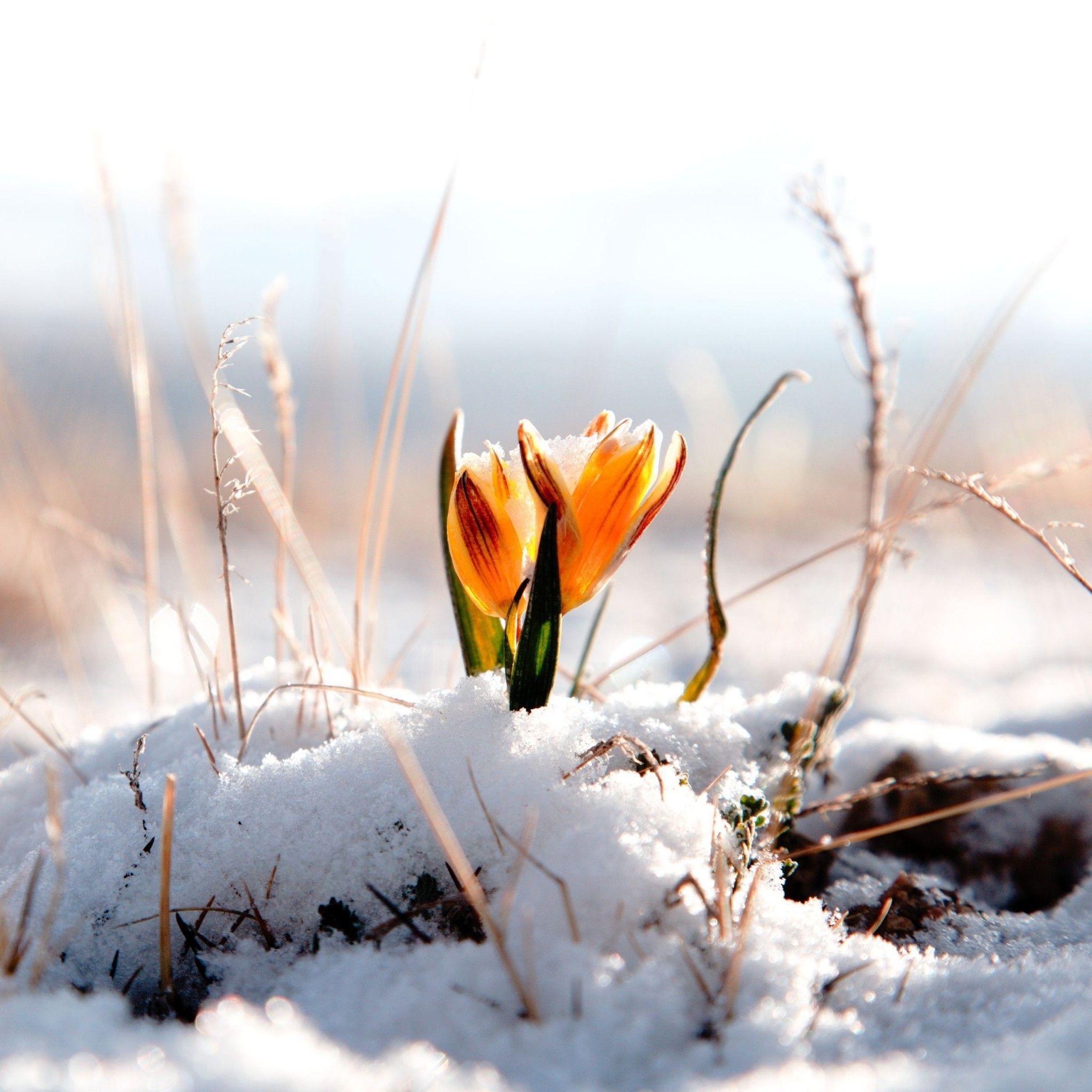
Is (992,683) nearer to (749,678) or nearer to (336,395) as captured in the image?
(749,678)

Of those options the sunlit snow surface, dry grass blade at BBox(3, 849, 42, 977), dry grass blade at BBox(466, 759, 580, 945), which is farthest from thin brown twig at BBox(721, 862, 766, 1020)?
dry grass blade at BBox(3, 849, 42, 977)

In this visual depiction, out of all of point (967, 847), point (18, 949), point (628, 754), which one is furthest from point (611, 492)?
point (967, 847)

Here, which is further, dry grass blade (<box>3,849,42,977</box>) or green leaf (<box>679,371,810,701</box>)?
green leaf (<box>679,371,810,701</box>)

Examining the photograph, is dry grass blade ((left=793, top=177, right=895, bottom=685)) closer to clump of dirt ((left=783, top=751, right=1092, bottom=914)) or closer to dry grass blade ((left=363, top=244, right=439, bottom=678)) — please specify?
clump of dirt ((left=783, top=751, right=1092, bottom=914))

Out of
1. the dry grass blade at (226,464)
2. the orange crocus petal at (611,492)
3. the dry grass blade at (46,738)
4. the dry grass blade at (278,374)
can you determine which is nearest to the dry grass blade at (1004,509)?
the orange crocus petal at (611,492)

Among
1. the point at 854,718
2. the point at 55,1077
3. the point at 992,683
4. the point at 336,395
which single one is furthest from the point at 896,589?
the point at 55,1077

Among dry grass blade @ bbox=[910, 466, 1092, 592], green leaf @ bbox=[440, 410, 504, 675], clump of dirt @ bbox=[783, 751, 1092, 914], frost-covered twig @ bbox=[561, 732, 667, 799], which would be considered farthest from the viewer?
clump of dirt @ bbox=[783, 751, 1092, 914]

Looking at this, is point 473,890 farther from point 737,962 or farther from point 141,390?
point 141,390
